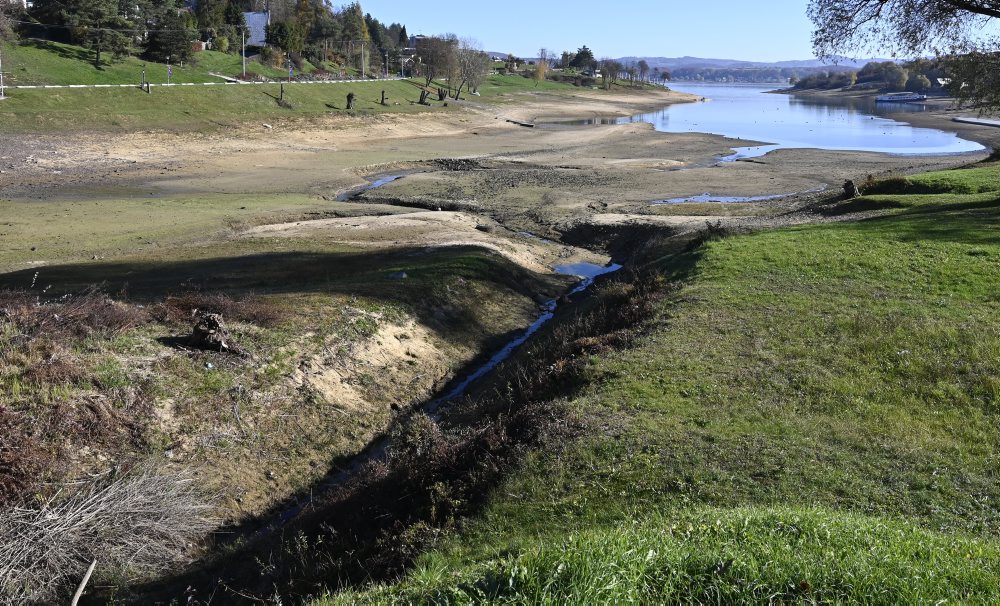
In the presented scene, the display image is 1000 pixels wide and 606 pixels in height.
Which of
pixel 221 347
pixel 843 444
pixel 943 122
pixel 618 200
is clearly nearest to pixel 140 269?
pixel 221 347

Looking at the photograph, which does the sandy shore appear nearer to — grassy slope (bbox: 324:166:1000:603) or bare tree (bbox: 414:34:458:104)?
grassy slope (bbox: 324:166:1000:603)

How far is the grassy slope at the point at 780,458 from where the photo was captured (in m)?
5.07

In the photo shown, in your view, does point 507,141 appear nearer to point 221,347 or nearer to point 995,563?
point 221,347

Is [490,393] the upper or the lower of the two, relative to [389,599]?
lower

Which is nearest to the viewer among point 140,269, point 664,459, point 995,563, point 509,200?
point 995,563

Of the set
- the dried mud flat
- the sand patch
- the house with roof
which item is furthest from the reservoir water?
the house with roof

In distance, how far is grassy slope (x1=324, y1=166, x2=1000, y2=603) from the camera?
5066mm

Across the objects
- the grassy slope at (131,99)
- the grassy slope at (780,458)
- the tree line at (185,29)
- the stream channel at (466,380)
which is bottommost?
the stream channel at (466,380)

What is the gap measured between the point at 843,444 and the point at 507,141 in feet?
217

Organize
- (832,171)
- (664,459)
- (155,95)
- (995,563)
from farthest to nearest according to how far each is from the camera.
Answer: (155,95) < (832,171) < (664,459) < (995,563)

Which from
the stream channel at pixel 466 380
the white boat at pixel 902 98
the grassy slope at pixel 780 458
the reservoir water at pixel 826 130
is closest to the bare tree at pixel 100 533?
the stream channel at pixel 466 380

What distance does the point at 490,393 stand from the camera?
14844 millimetres

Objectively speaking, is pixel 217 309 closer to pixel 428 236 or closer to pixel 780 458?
pixel 780 458

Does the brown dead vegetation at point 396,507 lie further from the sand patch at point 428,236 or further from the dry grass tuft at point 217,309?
the sand patch at point 428,236
